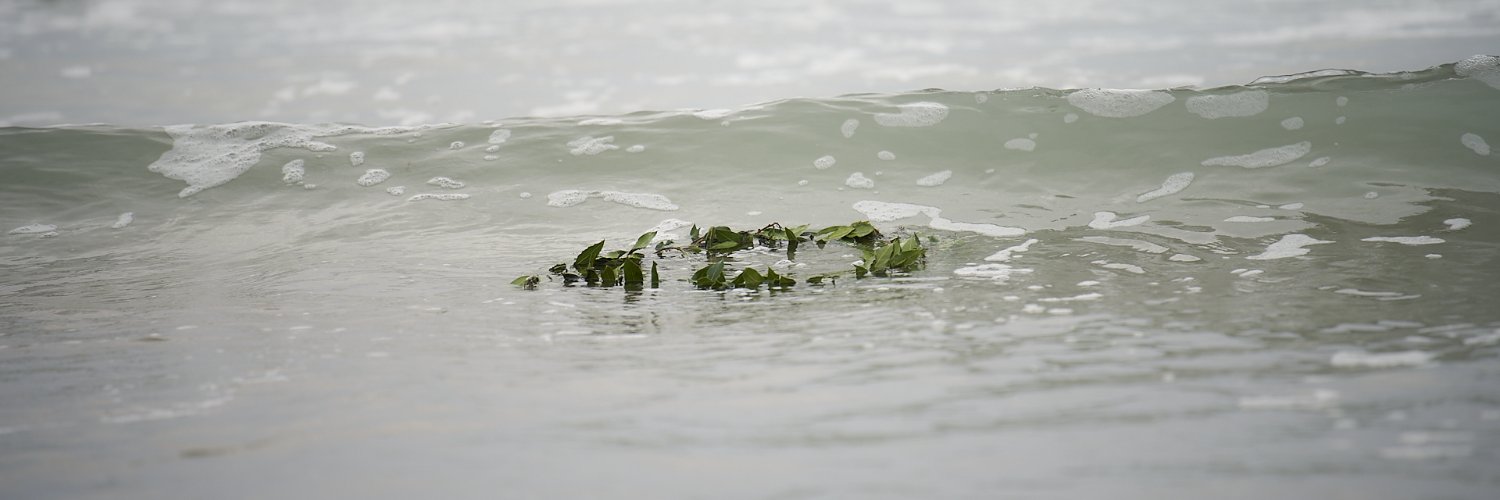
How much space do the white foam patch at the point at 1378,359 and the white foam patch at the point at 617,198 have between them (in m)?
3.94

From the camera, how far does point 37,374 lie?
2.38 m

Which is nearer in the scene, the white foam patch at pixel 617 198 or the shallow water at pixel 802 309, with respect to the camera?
the shallow water at pixel 802 309

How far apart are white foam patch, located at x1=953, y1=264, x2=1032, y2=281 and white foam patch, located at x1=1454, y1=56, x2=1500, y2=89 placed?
4610mm

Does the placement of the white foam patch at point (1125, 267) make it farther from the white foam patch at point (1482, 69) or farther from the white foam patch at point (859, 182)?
the white foam patch at point (1482, 69)

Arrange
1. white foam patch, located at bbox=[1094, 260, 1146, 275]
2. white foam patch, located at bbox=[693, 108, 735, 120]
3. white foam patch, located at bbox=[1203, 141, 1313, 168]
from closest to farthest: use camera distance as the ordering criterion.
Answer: white foam patch, located at bbox=[1094, 260, 1146, 275] → white foam patch, located at bbox=[1203, 141, 1313, 168] → white foam patch, located at bbox=[693, 108, 735, 120]

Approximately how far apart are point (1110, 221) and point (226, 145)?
5796 mm

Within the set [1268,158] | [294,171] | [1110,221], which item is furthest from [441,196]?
[1268,158]

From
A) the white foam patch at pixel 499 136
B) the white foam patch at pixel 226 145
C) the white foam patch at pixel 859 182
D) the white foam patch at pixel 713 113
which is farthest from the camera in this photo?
the white foam patch at pixel 713 113

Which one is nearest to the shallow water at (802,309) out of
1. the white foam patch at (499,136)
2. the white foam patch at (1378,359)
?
the white foam patch at (1378,359)

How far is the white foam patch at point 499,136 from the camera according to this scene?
22.2 ft

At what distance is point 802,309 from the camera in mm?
2943

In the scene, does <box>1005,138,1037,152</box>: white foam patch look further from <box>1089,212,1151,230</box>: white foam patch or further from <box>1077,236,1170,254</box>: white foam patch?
<box>1077,236,1170,254</box>: white foam patch

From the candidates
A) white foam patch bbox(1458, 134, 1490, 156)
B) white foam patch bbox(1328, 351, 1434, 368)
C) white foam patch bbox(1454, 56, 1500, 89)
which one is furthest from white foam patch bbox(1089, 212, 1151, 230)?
white foam patch bbox(1454, 56, 1500, 89)

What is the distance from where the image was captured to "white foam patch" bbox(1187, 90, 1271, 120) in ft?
20.6
